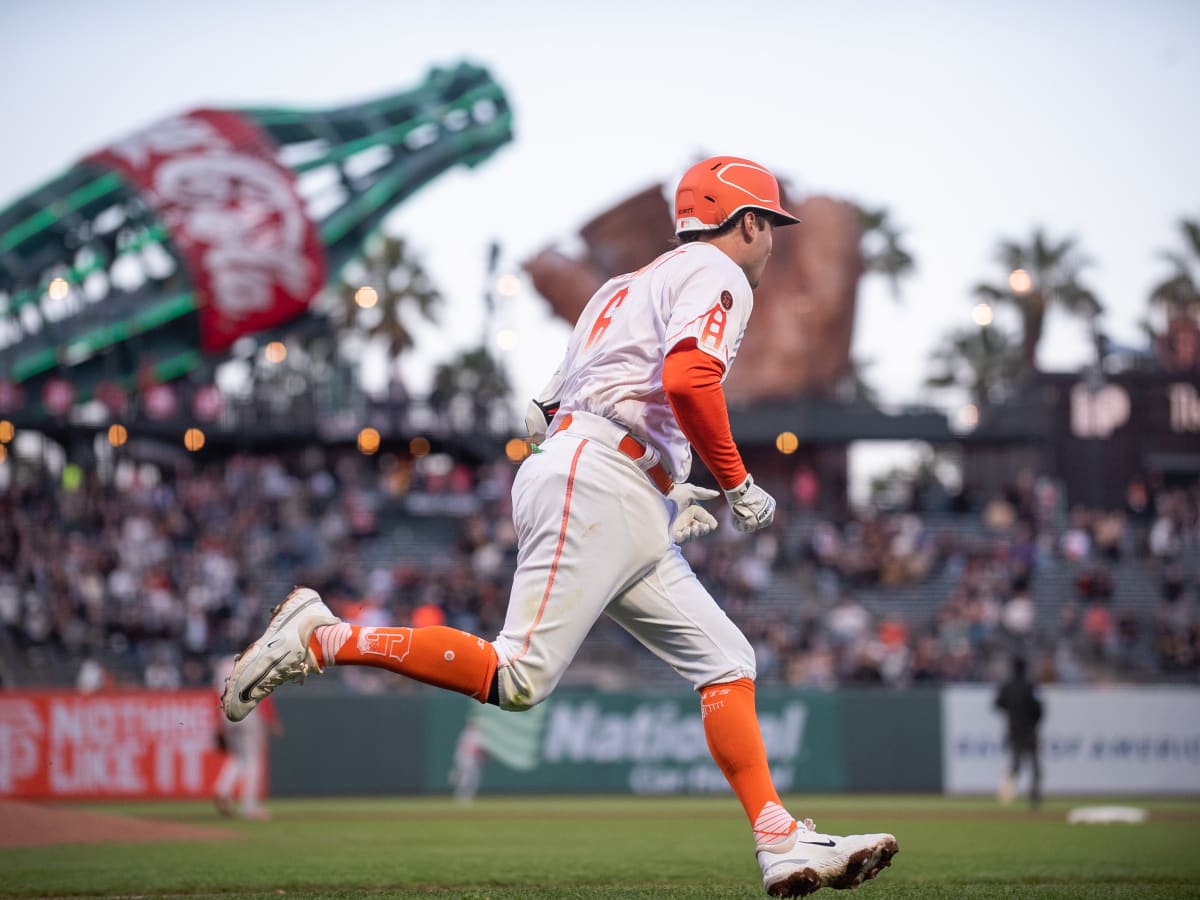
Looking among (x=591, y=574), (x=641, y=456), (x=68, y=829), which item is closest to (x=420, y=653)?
(x=591, y=574)

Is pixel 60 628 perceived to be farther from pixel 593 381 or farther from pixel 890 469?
pixel 890 469

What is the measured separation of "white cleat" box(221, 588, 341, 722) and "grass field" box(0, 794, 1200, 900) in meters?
1.57

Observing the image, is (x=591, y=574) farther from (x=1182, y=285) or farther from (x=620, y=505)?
(x=1182, y=285)

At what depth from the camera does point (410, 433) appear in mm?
36969

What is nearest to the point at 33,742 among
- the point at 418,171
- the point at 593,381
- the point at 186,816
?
the point at 186,816

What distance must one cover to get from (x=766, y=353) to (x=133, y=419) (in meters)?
15.5

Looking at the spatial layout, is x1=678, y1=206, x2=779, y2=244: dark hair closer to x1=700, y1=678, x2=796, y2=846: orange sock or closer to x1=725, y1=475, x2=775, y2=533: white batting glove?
x1=725, y1=475, x2=775, y2=533: white batting glove

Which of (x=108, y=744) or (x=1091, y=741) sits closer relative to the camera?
(x=108, y=744)

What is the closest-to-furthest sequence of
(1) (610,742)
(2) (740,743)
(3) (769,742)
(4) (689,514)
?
(2) (740,743)
(4) (689,514)
(3) (769,742)
(1) (610,742)

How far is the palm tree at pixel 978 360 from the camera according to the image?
195 feet

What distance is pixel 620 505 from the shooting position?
576 centimetres

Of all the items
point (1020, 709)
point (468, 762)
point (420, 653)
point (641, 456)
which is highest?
point (641, 456)

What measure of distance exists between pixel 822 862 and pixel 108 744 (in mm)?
16394

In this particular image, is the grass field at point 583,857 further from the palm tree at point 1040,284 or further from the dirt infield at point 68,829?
the palm tree at point 1040,284
